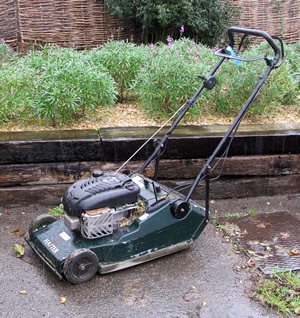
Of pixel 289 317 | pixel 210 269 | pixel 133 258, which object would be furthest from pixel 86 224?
pixel 289 317

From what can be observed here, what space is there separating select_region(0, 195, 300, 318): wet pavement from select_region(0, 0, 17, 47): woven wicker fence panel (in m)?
5.47

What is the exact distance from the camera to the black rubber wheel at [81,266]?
281cm

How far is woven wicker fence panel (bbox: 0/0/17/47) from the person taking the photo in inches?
311

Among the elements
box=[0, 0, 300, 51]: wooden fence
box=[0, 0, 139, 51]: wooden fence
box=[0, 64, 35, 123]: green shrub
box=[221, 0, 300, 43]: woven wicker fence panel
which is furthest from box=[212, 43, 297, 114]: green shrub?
box=[221, 0, 300, 43]: woven wicker fence panel

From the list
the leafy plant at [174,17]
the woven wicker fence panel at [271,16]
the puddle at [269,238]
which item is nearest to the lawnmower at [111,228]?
the puddle at [269,238]

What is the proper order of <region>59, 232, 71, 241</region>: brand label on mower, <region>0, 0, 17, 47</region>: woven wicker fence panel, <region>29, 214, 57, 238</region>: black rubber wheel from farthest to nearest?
1. <region>0, 0, 17, 47</region>: woven wicker fence panel
2. <region>29, 214, 57, 238</region>: black rubber wheel
3. <region>59, 232, 71, 241</region>: brand label on mower

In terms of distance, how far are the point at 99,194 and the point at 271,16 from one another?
774cm

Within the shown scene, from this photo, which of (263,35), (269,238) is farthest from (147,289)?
(263,35)

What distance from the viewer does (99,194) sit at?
289 cm

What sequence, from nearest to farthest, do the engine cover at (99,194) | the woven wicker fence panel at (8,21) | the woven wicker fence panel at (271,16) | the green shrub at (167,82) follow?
the engine cover at (99,194)
the green shrub at (167,82)
the woven wicker fence panel at (8,21)
the woven wicker fence panel at (271,16)

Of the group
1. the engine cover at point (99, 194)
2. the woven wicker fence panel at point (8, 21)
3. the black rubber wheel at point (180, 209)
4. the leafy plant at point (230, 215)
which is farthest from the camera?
the woven wicker fence panel at point (8, 21)

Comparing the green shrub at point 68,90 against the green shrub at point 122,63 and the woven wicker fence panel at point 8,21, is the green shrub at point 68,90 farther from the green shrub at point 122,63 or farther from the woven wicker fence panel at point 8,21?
the woven wicker fence panel at point 8,21

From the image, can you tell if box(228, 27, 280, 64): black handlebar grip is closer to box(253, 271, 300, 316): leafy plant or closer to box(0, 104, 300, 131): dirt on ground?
box(0, 104, 300, 131): dirt on ground

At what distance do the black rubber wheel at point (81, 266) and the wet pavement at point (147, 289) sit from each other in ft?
0.23
